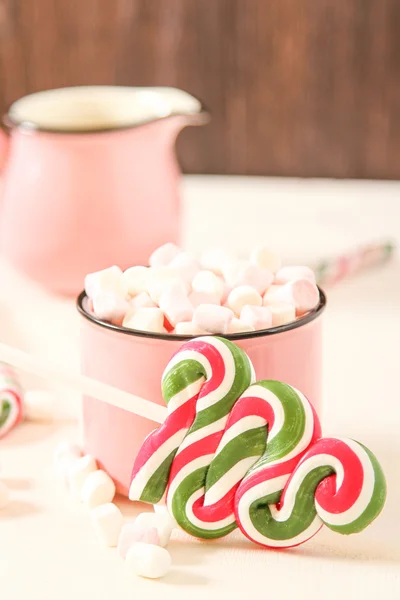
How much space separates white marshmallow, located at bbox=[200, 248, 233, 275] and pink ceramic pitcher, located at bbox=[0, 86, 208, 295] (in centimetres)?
27

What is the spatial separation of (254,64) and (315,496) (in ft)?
4.26

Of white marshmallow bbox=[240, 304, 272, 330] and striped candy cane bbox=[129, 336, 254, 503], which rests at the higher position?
white marshmallow bbox=[240, 304, 272, 330]

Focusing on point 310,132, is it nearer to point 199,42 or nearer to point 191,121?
point 199,42

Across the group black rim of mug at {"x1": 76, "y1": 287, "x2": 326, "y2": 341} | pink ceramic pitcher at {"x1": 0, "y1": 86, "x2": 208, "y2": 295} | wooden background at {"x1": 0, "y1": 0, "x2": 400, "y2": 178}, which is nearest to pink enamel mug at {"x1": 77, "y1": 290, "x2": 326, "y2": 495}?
black rim of mug at {"x1": 76, "y1": 287, "x2": 326, "y2": 341}

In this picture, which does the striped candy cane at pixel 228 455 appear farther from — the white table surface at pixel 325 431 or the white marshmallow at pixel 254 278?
the white marshmallow at pixel 254 278

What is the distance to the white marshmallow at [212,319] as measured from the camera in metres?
0.62

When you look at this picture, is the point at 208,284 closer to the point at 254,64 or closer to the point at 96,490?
the point at 96,490

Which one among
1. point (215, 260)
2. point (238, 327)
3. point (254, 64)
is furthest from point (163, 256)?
point (254, 64)

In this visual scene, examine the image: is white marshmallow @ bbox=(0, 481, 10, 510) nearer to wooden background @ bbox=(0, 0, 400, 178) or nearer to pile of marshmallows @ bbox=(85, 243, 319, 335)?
pile of marshmallows @ bbox=(85, 243, 319, 335)

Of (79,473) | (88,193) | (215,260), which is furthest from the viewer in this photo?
(88,193)

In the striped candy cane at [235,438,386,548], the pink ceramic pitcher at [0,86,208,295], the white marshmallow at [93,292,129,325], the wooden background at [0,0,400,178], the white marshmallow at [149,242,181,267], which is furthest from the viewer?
the wooden background at [0,0,400,178]

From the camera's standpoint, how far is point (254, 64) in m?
1.72

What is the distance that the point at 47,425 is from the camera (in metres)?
0.77

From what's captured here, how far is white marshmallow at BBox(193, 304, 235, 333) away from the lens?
619 millimetres
